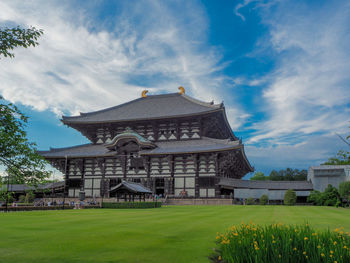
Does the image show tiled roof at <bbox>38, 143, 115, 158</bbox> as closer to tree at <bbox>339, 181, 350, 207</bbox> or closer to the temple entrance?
the temple entrance

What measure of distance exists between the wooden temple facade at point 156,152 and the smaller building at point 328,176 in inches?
483

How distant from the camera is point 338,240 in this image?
7656mm

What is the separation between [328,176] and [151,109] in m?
33.0

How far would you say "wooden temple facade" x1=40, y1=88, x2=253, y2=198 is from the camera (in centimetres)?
4862

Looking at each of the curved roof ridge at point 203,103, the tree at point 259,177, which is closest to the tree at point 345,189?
the curved roof ridge at point 203,103

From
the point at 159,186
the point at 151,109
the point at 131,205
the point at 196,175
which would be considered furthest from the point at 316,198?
the point at 151,109

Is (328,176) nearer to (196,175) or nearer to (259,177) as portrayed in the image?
(196,175)

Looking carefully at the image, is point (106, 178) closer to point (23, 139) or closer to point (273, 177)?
point (23, 139)

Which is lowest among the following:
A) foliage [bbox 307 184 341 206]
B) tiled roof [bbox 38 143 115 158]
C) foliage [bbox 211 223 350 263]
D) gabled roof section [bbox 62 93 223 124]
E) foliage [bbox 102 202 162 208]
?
foliage [bbox 102 202 162 208]

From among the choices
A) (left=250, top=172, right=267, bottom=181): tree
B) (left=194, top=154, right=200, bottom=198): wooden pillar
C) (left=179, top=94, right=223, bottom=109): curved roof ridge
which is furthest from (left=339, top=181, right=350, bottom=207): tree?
(left=250, top=172, right=267, bottom=181): tree

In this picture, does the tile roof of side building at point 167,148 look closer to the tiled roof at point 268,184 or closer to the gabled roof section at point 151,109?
the gabled roof section at point 151,109

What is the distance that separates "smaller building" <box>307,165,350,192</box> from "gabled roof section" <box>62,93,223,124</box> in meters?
18.8

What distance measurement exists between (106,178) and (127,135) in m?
9.13

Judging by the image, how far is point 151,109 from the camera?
6044 cm
